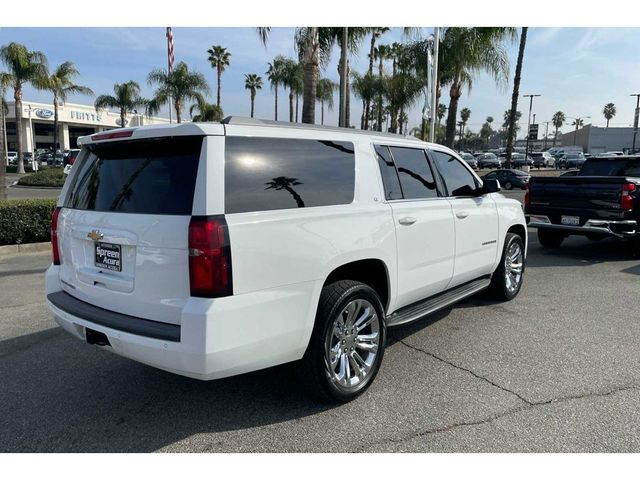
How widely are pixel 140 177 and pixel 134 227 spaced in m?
0.36

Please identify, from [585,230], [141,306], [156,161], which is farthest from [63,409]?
[585,230]

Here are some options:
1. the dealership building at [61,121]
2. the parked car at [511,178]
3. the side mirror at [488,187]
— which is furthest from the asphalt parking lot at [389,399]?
the dealership building at [61,121]

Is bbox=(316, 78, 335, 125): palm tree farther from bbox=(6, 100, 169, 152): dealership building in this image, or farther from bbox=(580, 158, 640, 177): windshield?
bbox=(580, 158, 640, 177): windshield

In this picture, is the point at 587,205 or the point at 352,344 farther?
the point at 587,205

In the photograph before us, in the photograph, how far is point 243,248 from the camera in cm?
270

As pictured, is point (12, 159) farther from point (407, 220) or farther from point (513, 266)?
point (407, 220)

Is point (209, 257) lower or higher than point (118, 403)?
higher

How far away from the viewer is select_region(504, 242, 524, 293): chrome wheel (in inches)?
231

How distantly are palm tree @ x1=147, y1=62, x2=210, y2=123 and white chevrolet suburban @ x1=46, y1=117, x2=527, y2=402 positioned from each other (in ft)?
104

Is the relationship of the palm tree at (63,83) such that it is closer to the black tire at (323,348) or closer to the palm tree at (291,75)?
the palm tree at (291,75)

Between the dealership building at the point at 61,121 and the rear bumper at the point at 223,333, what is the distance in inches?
2089

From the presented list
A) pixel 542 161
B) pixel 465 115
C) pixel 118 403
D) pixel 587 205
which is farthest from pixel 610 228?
pixel 465 115

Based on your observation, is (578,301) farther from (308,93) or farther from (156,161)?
(308,93)

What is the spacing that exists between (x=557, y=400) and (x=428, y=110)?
15824 millimetres
